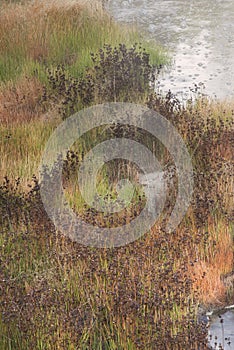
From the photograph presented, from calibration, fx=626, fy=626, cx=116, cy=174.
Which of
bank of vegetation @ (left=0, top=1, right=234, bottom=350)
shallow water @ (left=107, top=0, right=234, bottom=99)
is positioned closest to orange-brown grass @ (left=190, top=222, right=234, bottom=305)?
bank of vegetation @ (left=0, top=1, right=234, bottom=350)

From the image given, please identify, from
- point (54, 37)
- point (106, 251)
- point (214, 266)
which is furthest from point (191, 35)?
point (106, 251)

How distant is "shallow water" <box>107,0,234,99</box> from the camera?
27.8 ft

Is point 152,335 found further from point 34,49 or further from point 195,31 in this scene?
point 195,31

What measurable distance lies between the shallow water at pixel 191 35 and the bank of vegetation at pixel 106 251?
3.77 ft

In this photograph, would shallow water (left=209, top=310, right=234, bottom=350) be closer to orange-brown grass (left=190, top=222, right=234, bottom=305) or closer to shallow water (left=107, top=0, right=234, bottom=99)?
orange-brown grass (left=190, top=222, right=234, bottom=305)

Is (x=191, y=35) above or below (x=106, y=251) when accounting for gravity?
above

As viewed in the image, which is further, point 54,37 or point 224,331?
point 54,37

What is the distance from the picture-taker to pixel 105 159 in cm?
570

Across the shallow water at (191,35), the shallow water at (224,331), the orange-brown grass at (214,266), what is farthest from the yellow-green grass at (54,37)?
the shallow water at (224,331)

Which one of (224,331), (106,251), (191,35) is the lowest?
(224,331)

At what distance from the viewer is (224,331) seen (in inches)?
144

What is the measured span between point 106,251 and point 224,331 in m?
0.91

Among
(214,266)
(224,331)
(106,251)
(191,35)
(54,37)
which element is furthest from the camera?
(191,35)

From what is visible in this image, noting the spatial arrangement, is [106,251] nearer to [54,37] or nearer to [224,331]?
[224,331]
